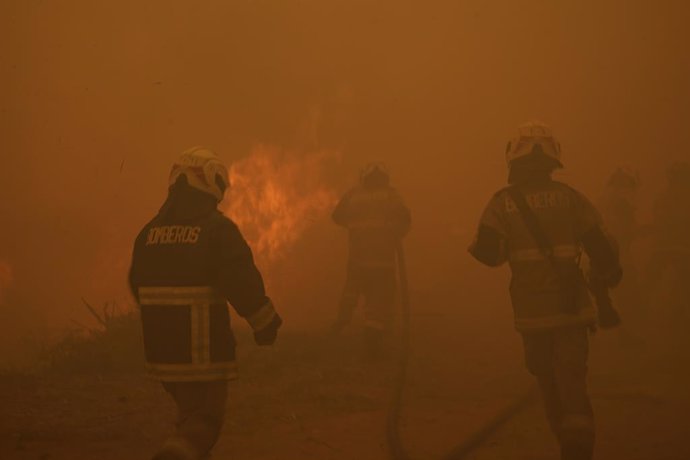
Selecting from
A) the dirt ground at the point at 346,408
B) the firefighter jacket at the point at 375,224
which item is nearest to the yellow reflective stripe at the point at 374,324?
the dirt ground at the point at 346,408

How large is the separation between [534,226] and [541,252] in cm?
16

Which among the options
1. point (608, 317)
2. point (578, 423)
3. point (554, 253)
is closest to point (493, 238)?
point (554, 253)

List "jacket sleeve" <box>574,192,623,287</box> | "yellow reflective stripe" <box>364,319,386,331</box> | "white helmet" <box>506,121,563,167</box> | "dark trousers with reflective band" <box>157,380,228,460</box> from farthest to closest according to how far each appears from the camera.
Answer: "yellow reflective stripe" <box>364,319,386,331</box> < "white helmet" <box>506,121,563,167</box> < "jacket sleeve" <box>574,192,623,287</box> < "dark trousers with reflective band" <box>157,380,228,460</box>

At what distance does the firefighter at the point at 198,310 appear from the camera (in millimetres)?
3500

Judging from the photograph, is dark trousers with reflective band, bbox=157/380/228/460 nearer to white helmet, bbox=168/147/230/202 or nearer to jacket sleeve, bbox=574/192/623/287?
white helmet, bbox=168/147/230/202

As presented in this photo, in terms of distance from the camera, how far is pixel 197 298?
3.54 m

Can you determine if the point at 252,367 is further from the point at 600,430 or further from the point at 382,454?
the point at 600,430

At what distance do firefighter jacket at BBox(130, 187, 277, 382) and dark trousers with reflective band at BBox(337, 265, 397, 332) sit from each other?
17.2 ft

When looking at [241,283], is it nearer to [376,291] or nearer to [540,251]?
[540,251]

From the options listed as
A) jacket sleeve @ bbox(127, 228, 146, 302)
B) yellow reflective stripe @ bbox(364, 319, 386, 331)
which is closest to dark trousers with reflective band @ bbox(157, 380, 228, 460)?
jacket sleeve @ bbox(127, 228, 146, 302)

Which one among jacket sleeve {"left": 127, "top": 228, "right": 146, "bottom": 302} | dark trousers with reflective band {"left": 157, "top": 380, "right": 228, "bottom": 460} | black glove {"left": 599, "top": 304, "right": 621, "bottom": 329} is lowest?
dark trousers with reflective band {"left": 157, "top": 380, "right": 228, "bottom": 460}

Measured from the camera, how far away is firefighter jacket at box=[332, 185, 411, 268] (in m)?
Answer: 9.05

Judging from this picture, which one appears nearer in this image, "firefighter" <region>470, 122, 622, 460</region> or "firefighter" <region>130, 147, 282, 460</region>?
"firefighter" <region>130, 147, 282, 460</region>

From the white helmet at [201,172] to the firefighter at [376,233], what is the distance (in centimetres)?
530
